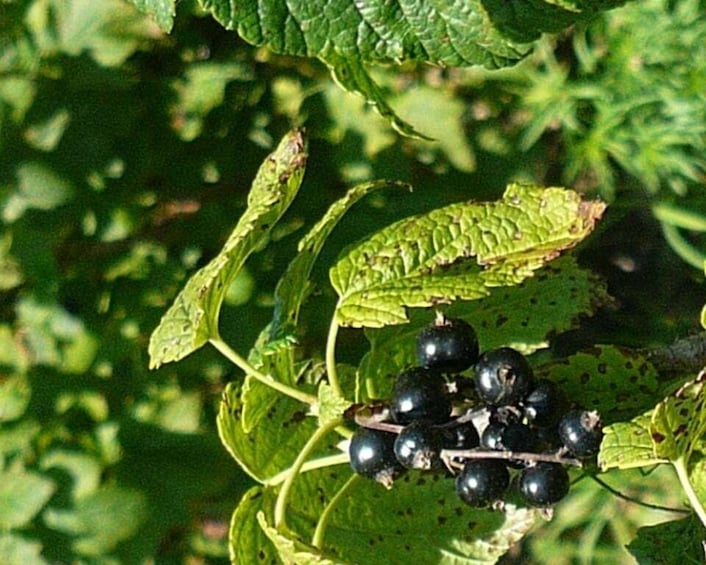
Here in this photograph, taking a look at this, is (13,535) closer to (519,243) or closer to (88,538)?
(88,538)

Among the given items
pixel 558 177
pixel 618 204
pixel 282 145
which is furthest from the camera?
pixel 558 177

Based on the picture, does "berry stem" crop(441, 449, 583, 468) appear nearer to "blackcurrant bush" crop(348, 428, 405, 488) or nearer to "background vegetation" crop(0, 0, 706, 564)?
"blackcurrant bush" crop(348, 428, 405, 488)

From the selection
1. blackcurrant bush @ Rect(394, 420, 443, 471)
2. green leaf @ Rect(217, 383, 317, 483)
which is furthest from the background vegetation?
blackcurrant bush @ Rect(394, 420, 443, 471)

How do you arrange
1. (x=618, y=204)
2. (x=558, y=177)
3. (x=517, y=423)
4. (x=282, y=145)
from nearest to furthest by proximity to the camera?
1. (x=517, y=423)
2. (x=282, y=145)
3. (x=618, y=204)
4. (x=558, y=177)

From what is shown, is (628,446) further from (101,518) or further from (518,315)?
(101,518)

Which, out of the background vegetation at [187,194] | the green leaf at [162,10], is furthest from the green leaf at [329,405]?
the background vegetation at [187,194]

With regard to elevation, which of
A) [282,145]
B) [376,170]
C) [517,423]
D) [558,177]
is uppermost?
[282,145]

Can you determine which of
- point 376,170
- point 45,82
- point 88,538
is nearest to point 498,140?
point 376,170
